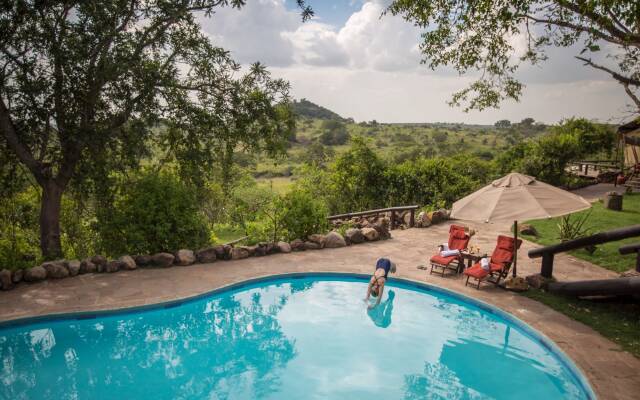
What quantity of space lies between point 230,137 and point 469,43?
24.4ft

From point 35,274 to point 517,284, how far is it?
424 inches

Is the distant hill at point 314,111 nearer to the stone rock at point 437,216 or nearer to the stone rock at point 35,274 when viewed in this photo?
the stone rock at point 437,216

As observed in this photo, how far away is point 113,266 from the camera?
1041 cm

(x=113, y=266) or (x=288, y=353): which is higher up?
(x=113, y=266)

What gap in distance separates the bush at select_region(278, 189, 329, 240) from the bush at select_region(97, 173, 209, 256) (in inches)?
107

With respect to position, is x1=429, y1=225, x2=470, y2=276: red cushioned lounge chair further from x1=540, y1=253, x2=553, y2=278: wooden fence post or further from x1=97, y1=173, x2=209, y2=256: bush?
x1=97, y1=173, x2=209, y2=256: bush

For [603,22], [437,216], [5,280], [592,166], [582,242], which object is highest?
[603,22]

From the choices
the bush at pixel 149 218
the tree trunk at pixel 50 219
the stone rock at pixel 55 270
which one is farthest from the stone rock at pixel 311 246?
the tree trunk at pixel 50 219

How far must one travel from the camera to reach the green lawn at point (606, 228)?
1109cm

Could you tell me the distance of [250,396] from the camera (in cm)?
666

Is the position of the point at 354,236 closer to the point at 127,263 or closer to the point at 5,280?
the point at 127,263

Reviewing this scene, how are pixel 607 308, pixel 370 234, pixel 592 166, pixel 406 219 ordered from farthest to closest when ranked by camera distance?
pixel 592 166, pixel 406 219, pixel 370 234, pixel 607 308

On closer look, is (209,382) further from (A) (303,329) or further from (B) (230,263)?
(B) (230,263)

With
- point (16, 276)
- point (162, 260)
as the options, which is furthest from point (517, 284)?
point (16, 276)
